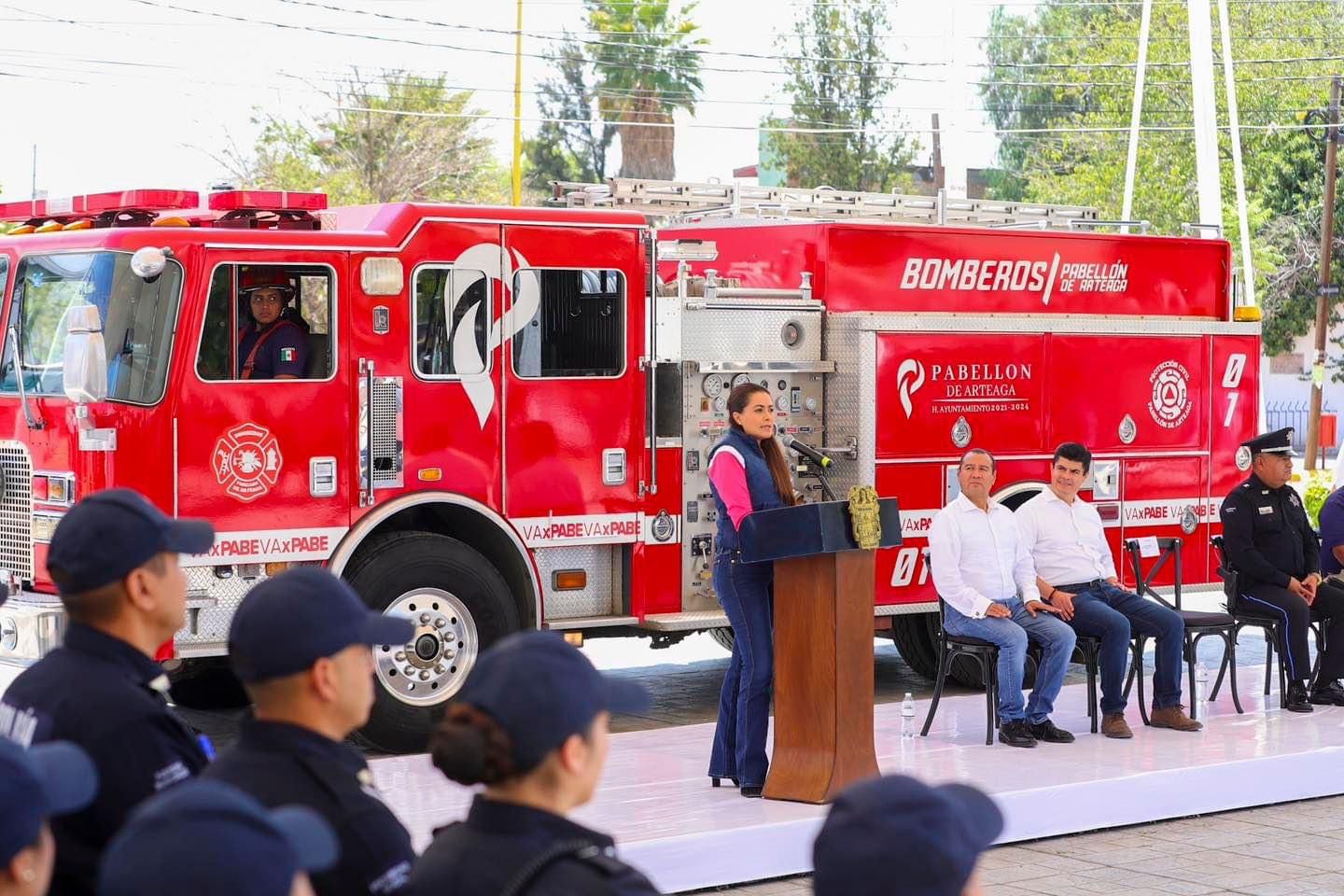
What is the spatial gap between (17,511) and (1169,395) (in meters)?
7.22

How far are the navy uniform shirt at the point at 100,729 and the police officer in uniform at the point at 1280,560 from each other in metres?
8.14

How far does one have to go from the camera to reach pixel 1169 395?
1262cm

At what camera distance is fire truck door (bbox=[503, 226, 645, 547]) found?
10188mm

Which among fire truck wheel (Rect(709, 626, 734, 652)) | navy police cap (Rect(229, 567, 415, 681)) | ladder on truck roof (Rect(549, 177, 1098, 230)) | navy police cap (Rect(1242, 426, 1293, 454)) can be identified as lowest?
fire truck wheel (Rect(709, 626, 734, 652))

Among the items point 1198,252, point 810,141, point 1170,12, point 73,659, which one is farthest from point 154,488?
point 810,141

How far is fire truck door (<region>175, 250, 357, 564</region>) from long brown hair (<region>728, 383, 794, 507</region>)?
7.67 feet

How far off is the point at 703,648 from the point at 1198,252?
4527 millimetres

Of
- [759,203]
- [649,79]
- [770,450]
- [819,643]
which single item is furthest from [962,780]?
[649,79]

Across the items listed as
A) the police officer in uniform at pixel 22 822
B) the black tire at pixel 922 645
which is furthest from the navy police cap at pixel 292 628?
the black tire at pixel 922 645

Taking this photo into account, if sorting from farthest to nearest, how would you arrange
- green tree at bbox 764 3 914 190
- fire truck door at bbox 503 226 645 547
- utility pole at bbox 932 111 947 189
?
1. green tree at bbox 764 3 914 190
2. utility pole at bbox 932 111 947 189
3. fire truck door at bbox 503 226 645 547

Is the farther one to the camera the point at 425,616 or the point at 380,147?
the point at 380,147

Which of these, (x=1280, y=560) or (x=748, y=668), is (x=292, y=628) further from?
(x=1280, y=560)

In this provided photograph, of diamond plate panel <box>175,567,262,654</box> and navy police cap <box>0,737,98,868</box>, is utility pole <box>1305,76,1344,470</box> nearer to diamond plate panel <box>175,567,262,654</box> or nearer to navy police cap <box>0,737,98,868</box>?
diamond plate panel <box>175,567,262,654</box>

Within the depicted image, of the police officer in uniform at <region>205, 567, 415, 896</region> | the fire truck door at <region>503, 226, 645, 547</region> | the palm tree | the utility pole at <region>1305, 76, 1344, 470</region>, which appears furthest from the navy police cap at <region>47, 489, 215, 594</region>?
the palm tree
